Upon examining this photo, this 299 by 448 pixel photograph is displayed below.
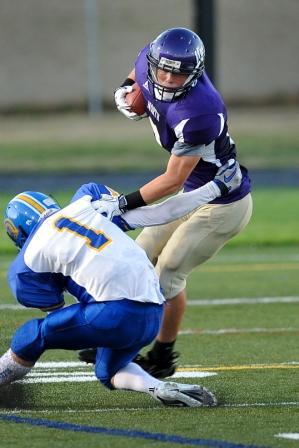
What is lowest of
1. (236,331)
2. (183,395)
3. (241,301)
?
(241,301)

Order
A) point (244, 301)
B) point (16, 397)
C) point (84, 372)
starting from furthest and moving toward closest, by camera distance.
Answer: point (244, 301), point (84, 372), point (16, 397)

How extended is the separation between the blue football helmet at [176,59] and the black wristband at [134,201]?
1.77 feet

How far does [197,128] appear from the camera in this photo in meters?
6.09

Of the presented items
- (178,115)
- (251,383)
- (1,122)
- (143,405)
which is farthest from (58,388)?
(1,122)

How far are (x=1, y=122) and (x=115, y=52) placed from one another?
141 inches

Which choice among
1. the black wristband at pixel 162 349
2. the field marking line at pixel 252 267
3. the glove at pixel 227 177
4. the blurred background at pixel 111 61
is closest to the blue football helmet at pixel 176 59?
the glove at pixel 227 177

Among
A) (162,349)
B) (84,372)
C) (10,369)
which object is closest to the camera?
(10,369)

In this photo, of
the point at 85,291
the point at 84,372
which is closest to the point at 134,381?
the point at 85,291

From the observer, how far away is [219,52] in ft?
96.4

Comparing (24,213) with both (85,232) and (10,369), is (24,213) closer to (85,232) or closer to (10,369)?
(85,232)

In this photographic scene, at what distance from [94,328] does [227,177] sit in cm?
153

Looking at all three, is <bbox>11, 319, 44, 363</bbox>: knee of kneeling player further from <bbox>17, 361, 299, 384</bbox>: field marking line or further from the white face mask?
the white face mask

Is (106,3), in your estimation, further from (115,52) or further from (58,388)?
(58,388)

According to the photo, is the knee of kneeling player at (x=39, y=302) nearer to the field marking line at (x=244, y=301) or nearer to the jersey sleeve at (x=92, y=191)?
the jersey sleeve at (x=92, y=191)
